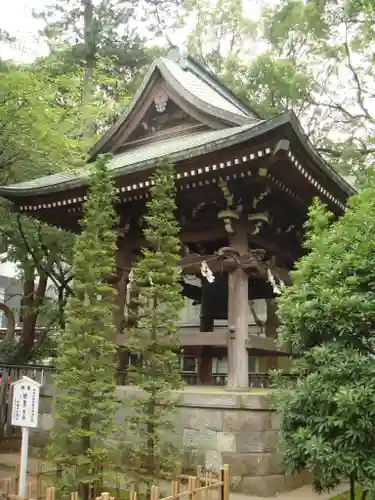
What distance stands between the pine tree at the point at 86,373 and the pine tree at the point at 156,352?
18.7 inches

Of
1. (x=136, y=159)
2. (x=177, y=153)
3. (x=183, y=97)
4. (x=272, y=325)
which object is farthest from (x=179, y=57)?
(x=272, y=325)

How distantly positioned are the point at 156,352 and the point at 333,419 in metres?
2.16

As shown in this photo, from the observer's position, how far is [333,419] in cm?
457

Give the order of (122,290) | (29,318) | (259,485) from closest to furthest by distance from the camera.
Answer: (259,485) < (122,290) < (29,318)

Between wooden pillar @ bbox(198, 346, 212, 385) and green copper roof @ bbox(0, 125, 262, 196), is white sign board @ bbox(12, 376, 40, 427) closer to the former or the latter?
green copper roof @ bbox(0, 125, 262, 196)

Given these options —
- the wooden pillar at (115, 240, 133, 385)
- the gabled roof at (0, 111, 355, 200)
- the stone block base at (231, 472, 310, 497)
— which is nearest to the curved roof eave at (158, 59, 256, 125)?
the gabled roof at (0, 111, 355, 200)

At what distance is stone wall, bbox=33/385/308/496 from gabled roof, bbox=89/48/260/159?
5.24 metres

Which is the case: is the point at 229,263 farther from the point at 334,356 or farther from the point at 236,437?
the point at 334,356

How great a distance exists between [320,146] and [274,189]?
13.9m

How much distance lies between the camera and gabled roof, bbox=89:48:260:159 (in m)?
10.4

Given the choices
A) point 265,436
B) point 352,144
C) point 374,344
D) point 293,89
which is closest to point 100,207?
point 374,344

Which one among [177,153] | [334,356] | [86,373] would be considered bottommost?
[86,373]

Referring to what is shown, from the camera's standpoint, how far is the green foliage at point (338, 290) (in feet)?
15.7

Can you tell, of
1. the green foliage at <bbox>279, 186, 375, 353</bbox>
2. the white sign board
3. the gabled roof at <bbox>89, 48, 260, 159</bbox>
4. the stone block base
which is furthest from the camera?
the gabled roof at <bbox>89, 48, 260, 159</bbox>
